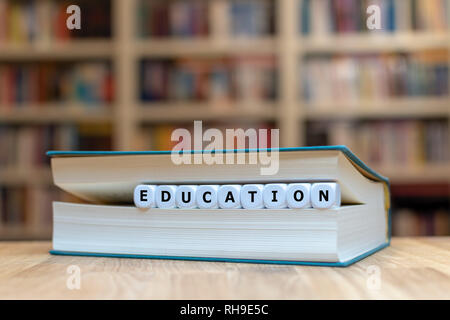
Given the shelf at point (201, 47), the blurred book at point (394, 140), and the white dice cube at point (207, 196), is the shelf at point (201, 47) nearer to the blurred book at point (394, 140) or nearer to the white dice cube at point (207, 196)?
the blurred book at point (394, 140)

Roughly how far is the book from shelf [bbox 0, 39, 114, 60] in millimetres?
1543

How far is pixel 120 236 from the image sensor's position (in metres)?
0.52

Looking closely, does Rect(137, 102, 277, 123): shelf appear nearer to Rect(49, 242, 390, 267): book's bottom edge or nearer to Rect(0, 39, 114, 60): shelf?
Rect(0, 39, 114, 60): shelf

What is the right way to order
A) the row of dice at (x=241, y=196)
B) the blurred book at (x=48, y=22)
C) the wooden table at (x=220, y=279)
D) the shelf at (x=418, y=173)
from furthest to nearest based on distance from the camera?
the blurred book at (x=48, y=22)
the shelf at (x=418, y=173)
the row of dice at (x=241, y=196)
the wooden table at (x=220, y=279)

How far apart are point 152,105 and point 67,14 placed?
54 cm

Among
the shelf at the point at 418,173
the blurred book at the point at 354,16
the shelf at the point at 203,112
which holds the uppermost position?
the blurred book at the point at 354,16

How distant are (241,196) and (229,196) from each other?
12mm

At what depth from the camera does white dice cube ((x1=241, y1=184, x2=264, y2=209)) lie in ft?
1.50

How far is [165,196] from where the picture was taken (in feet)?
1.62

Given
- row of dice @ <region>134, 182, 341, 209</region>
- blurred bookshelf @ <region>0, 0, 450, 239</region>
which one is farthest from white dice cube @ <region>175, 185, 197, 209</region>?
blurred bookshelf @ <region>0, 0, 450, 239</region>

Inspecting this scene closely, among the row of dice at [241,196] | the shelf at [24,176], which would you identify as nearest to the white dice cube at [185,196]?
the row of dice at [241,196]

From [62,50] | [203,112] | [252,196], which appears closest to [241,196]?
[252,196]

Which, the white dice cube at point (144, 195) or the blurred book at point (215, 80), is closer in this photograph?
the white dice cube at point (144, 195)

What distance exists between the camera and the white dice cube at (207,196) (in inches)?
18.6
